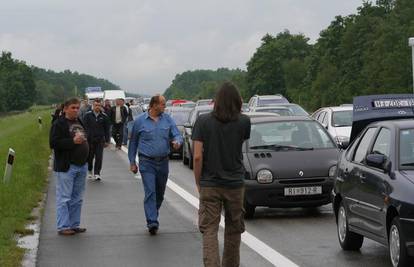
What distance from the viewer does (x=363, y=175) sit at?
9109mm

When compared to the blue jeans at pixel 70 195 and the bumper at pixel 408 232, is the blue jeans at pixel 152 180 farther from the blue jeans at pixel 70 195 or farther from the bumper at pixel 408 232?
the bumper at pixel 408 232

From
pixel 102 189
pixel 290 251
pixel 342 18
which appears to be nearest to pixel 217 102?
pixel 290 251

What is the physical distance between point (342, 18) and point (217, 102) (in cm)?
11706

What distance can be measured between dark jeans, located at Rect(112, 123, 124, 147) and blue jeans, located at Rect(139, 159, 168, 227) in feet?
63.9

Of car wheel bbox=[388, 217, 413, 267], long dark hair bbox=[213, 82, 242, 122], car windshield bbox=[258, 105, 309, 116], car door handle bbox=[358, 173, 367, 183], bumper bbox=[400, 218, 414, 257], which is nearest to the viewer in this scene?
long dark hair bbox=[213, 82, 242, 122]

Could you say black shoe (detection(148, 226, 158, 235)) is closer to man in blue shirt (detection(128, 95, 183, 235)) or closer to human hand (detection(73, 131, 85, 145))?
man in blue shirt (detection(128, 95, 183, 235))

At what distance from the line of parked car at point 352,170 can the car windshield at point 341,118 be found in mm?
9587

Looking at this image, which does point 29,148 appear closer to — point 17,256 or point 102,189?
point 102,189

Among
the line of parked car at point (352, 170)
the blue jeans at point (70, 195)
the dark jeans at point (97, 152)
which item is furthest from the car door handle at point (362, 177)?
the dark jeans at point (97, 152)

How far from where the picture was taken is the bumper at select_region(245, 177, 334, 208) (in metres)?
12.6

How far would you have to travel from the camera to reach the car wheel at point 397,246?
25.8 feet

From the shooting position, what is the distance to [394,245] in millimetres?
8188

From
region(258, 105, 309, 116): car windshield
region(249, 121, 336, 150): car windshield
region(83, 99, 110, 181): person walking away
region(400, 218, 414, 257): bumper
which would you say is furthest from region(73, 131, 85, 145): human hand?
region(258, 105, 309, 116): car windshield

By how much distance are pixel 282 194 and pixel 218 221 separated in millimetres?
4980
